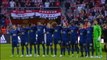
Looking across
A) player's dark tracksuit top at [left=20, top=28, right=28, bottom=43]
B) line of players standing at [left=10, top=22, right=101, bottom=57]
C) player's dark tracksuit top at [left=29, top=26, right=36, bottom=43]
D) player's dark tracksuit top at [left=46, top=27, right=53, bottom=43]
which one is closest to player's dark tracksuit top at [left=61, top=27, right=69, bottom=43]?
line of players standing at [left=10, top=22, right=101, bottom=57]

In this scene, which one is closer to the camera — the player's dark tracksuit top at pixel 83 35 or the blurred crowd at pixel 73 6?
the player's dark tracksuit top at pixel 83 35

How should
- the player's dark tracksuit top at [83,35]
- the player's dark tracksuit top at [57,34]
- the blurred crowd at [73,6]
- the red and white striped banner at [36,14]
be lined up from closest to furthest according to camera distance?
1. the player's dark tracksuit top at [83,35]
2. the player's dark tracksuit top at [57,34]
3. the red and white striped banner at [36,14]
4. the blurred crowd at [73,6]

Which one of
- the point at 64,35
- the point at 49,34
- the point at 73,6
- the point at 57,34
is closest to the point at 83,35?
the point at 64,35

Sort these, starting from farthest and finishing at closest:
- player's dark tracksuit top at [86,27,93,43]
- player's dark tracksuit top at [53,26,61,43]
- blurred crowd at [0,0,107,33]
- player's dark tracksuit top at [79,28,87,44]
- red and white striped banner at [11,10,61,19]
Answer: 1. blurred crowd at [0,0,107,33]
2. red and white striped banner at [11,10,61,19]
3. player's dark tracksuit top at [53,26,61,43]
4. player's dark tracksuit top at [79,28,87,44]
5. player's dark tracksuit top at [86,27,93,43]

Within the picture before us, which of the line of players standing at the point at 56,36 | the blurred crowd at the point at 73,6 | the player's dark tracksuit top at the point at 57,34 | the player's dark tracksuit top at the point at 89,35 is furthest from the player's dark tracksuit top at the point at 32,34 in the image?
the blurred crowd at the point at 73,6

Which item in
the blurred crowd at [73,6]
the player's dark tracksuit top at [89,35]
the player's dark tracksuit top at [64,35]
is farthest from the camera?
the blurred crowd at [73,6]

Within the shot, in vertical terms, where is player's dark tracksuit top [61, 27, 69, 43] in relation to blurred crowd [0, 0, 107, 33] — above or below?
above

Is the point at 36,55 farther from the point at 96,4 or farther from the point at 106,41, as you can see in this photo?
the point at 96,4

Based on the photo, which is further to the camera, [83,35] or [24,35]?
[24,35]

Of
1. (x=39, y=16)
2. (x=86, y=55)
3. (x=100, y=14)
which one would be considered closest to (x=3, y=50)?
(x=86, y=55)

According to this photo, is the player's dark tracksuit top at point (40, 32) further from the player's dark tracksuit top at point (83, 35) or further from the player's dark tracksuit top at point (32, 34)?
the player's dark tracksuit top at point (83, 35)

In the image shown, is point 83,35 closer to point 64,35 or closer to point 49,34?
point 64,35

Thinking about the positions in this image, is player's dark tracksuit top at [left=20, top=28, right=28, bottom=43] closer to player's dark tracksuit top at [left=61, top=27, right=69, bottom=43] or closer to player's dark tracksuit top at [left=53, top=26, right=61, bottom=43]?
player's dark tracksuit top at [left=53, top=26, right=61, bottom=43]

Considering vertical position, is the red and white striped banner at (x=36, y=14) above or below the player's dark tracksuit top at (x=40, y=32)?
below
